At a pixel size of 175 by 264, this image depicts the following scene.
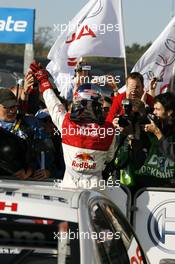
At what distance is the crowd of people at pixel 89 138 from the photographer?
757 cm

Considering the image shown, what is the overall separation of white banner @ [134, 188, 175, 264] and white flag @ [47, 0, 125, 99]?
3.12 m

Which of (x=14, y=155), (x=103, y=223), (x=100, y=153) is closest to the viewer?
(x=103, y=223)

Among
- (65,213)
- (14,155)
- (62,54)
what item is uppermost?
(62,54)

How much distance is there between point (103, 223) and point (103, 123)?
9.85 feet

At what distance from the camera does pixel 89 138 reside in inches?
295

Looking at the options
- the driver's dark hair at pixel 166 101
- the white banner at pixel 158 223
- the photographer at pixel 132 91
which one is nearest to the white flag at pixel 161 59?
the photographer at pixel 132 91

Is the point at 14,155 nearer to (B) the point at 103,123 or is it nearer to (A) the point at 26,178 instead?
(A) the point at 26,178

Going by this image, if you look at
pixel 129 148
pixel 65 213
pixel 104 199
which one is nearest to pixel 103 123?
pixel 129 148

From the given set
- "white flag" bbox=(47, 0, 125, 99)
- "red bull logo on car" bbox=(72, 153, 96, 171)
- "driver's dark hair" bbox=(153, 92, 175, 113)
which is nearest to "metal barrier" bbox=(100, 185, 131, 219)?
"red bull logo on car" bbox=(72, 153, 96, 171)

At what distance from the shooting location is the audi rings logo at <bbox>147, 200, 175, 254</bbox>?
8219 millimetres

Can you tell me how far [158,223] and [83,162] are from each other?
1175 millimetres

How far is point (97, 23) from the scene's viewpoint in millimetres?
11367

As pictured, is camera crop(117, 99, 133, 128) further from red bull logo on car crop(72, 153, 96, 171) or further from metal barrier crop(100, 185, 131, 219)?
red bull logo on car crop(72, 153, 96, 171)

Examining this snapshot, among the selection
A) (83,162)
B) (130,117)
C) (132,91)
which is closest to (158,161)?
(130,117)
